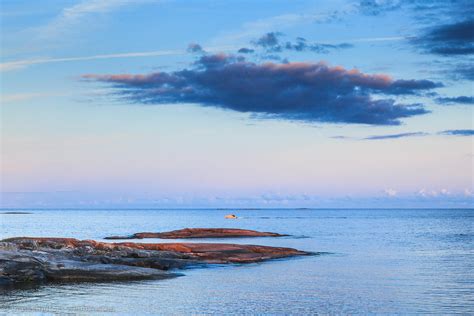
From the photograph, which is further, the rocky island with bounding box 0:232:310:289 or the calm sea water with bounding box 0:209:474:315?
the rocky island with bounding box 0:232:310:289

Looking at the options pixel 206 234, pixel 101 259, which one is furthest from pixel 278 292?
pixel 206 234

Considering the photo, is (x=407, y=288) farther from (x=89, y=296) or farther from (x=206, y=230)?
(x=206, y=230)

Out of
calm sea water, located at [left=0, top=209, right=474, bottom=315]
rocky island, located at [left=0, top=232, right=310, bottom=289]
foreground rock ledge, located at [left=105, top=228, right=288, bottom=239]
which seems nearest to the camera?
calm sea water, located at [left=0, top=209, right=474, bottom=315]

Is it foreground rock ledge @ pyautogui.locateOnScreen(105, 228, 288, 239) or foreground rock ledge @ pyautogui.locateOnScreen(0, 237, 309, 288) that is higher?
foreground rock ledge @ pyautogui.locateOnScreen(0, 237, 309, 288)

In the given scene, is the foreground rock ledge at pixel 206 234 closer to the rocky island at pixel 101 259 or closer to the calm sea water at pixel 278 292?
the rocky island at pixel 101 259

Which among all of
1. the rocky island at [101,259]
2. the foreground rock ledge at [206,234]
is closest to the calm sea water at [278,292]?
the rocky island at [101,259]

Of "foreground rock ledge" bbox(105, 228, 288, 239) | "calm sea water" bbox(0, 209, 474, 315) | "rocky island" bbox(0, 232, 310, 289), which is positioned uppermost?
"rocky island" bbox(0, 232, 310, 289)

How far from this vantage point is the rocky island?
3959cm

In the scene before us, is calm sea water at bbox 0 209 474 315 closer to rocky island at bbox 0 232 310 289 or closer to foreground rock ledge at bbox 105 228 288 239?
rocky island at bbox 0 232 310 289

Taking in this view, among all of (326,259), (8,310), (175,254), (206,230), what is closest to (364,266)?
(326,259)

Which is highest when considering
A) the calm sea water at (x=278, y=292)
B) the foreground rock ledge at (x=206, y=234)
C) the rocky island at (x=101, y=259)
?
the rocky island at (x=101, y=259)

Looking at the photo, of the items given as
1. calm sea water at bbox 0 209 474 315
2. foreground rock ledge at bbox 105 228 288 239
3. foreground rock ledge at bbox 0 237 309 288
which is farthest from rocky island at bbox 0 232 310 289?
foreground rock ledge at bbox 105 228 288 239

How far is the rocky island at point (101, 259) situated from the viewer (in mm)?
39594

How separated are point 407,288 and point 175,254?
23278 mm
